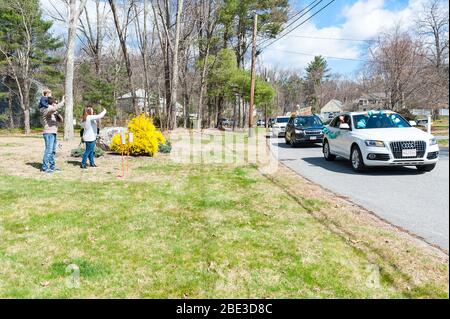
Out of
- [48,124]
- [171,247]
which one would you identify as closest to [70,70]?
[48,124]

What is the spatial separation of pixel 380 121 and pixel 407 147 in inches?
64.2

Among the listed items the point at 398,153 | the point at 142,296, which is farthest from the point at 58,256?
the point at 398,153

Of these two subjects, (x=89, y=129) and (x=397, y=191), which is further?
(x=89, y=129)

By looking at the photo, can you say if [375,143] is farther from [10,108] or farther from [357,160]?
[10,108]

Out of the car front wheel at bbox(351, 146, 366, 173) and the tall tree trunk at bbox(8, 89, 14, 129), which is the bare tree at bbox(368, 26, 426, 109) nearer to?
the car front wheel at bbox(351, 146, 366, 173)

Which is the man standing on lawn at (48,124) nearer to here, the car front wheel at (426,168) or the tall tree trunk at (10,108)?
the car front wheel at (426,168)

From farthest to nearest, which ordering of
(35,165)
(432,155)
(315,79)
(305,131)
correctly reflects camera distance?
(315,79) → (305,131) → (35,165) → (432,155)

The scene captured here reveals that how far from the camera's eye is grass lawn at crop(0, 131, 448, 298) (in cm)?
311

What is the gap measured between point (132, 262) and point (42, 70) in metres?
36.4

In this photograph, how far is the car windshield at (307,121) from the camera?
17.0 metres

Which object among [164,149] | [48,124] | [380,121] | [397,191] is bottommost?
[397,191]

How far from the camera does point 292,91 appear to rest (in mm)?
103750

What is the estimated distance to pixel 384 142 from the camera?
8.38m

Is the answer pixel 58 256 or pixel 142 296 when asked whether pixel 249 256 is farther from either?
pixel 58 256
